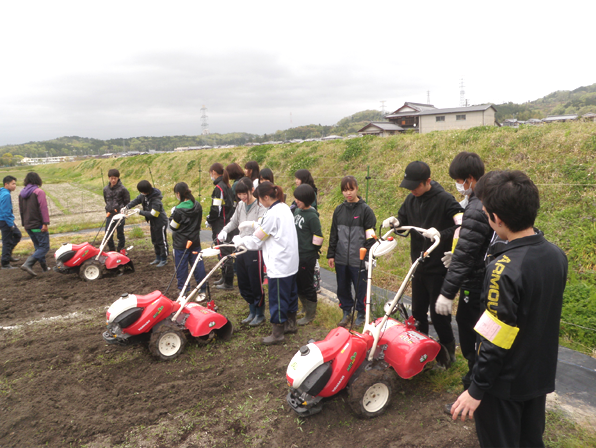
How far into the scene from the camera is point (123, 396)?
3.46 m

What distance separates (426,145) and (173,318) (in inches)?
417

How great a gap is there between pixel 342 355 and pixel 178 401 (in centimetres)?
167

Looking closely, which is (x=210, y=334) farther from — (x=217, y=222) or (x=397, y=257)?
(x=397, y=257)

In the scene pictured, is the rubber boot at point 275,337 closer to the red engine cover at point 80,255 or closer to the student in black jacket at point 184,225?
the student in black jacket at point 184,225

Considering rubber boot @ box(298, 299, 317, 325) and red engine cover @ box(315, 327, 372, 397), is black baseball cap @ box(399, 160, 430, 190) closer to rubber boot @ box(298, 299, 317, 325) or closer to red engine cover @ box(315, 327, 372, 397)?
red engine cover @ box(315, 327, 372, 397)

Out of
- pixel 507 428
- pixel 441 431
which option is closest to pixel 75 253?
pixel 441 431

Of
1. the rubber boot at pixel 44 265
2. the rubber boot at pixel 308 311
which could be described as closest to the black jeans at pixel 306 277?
the rubber boot at pixel 308 311

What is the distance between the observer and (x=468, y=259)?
2707 millimetres

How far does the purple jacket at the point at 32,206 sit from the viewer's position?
7332mm

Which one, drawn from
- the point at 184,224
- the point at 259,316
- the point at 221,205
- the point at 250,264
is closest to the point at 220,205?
the point at 221,205

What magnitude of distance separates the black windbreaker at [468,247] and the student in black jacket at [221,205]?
401 centimetres

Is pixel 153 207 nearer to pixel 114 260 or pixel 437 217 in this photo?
pixel 114 260

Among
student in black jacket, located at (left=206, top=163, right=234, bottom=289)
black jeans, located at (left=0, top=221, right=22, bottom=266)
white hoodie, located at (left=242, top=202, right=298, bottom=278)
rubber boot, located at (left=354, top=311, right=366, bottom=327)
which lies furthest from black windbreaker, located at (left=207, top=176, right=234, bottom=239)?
black jeans, located at (left=0, top=221, right=22, bottom=266)

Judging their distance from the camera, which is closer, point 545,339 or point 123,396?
point 545,339
